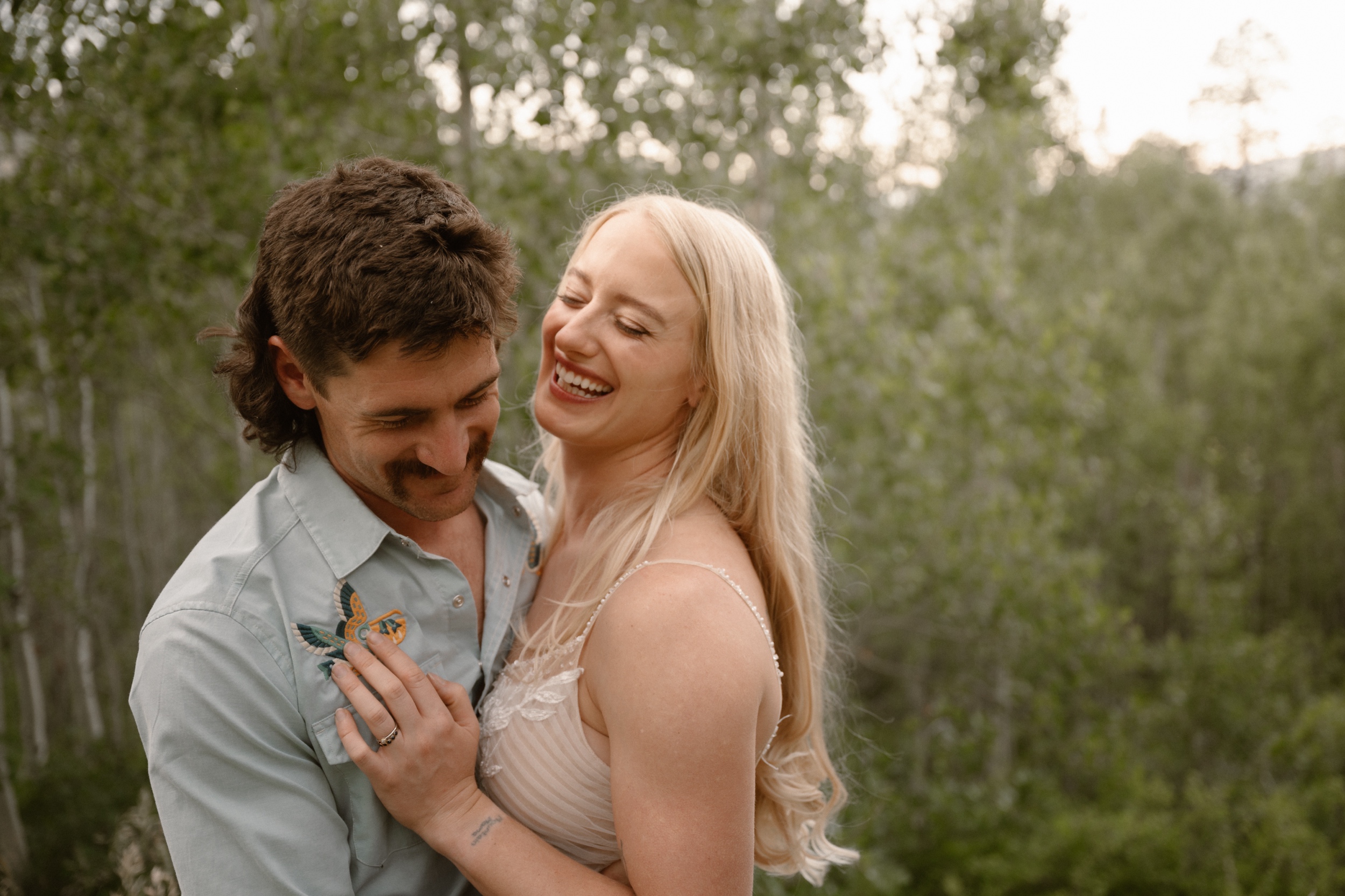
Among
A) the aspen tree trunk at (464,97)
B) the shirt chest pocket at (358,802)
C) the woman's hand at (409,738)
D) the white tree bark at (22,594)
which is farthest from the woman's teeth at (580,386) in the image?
the white tree bark at (22,594)

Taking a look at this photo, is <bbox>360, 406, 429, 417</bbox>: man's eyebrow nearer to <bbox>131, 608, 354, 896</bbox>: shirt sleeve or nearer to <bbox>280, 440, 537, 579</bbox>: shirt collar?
<bbox>280, 440, 537, 579</bbox>: shirt collar

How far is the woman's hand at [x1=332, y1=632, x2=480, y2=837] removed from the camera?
1550 mm

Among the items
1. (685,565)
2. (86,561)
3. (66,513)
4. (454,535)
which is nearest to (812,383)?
(454,535)

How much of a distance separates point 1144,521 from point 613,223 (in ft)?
78.2

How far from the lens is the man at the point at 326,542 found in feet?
4.72

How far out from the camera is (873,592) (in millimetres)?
7902

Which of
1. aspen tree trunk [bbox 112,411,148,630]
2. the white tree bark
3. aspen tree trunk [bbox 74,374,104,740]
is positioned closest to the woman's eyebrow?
the white tree bark

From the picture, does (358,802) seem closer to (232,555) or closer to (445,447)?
(232,555)

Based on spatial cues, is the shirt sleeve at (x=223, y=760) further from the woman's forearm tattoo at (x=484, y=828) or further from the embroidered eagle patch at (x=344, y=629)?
the woman's forearm tattoo at (x=484, y=828)

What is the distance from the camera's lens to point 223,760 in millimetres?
1438

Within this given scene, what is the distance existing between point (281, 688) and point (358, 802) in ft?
0.89

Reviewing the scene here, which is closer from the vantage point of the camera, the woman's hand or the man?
the man

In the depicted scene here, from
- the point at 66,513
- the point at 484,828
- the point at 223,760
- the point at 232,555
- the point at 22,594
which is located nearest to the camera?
the point at 223,760

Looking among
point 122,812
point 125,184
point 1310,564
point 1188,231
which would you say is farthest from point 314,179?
point 1188,231
